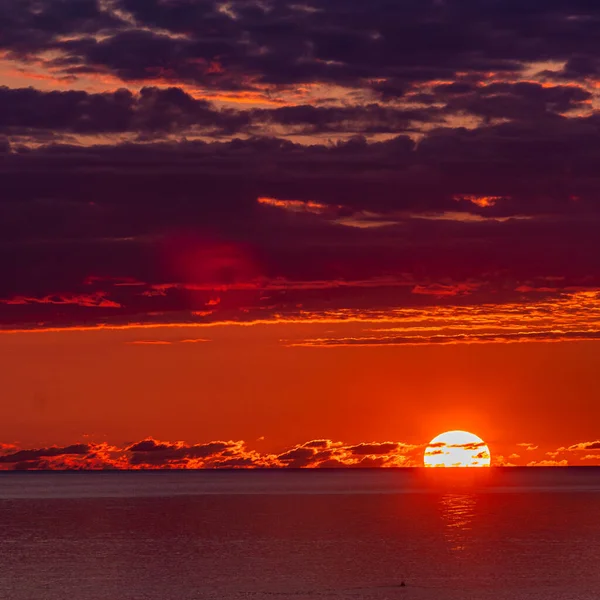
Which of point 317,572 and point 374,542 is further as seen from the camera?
point 374,542

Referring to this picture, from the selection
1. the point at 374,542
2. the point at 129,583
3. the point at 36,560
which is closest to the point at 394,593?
the point at 129,583

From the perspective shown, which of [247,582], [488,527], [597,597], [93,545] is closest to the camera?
[597,597]

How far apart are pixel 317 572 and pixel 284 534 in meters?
54.6

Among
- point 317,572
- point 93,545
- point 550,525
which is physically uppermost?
point 317,572

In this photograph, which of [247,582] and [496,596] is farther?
[247,582]

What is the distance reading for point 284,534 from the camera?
173 meters

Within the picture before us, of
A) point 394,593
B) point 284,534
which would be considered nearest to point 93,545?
point 284,534

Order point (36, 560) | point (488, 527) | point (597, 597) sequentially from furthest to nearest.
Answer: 1. point (488, 527)
2. point (36, 560)
3. point (597, 597)

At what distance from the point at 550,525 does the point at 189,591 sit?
106227mm

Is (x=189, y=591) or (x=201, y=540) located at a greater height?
(x=189, y=591)

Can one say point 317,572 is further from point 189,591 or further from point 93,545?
point 93,545

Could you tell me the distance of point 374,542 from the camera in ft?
522

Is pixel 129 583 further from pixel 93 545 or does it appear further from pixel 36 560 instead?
pixel 93 545

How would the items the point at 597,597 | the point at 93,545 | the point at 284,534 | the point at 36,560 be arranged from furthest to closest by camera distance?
1. the point at 284,534
2. the point at 93,545
3. the point at 36,560
4. the point at 597,597
